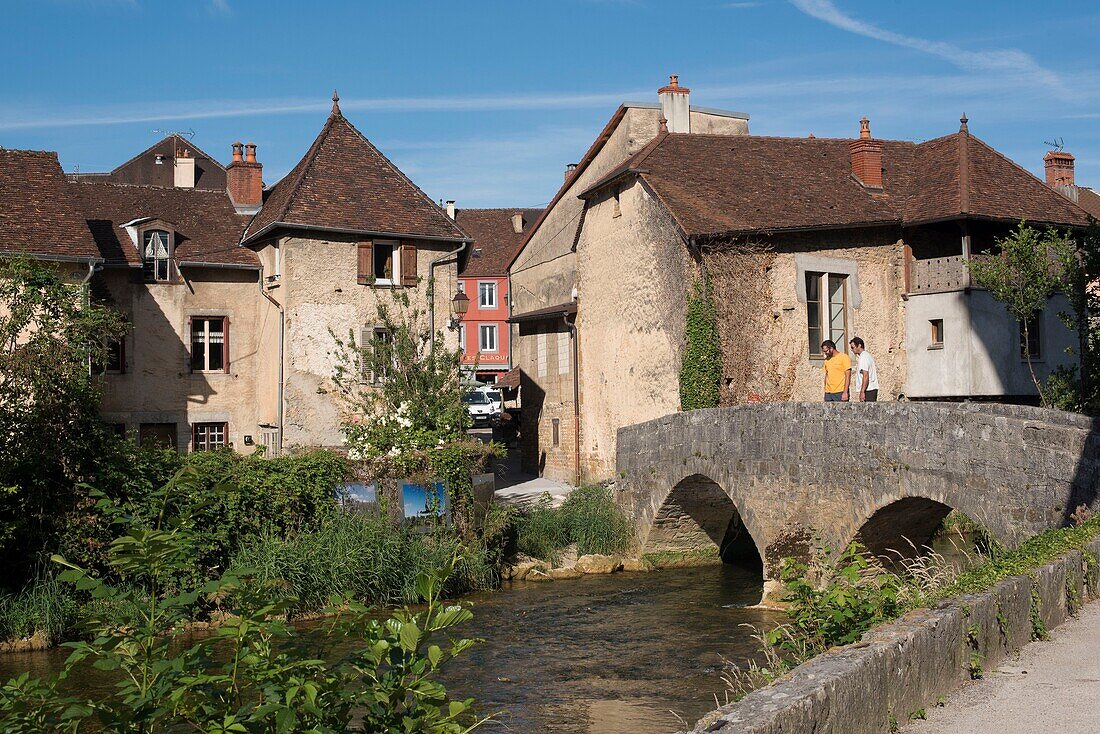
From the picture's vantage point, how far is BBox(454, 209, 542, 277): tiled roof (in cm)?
4900

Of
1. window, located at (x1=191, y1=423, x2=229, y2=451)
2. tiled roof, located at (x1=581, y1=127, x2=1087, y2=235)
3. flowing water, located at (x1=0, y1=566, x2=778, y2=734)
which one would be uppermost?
tiled roof, located at (x1=581, y1=127, x2=1087, y2=235)

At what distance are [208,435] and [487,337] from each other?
92.1 ft

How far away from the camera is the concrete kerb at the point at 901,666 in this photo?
4.12 meters

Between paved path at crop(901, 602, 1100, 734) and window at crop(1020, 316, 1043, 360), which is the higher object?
window at crop(1020, 316, 1043, 360)

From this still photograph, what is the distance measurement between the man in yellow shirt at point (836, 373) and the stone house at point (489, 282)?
3389 centimetres

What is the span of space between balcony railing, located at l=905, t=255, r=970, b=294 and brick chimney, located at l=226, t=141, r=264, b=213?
14364mm

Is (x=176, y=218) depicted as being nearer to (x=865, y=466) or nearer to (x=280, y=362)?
(x=280, y=362)

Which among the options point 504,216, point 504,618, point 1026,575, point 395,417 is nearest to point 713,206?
point 395,417

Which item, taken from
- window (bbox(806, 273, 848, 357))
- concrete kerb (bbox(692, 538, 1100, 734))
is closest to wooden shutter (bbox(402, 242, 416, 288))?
window (bbox(806, 273, 848, 357))

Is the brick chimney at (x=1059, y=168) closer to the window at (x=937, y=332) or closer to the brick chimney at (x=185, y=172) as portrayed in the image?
the window at (x=937, y=332)

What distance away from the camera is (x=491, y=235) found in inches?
1954

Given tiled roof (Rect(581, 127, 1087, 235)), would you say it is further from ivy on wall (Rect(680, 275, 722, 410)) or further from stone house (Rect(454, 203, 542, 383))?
stone house (Rect(454, 203, 542, 383))

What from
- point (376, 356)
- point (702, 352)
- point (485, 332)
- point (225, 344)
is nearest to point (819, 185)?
point (702, 352)

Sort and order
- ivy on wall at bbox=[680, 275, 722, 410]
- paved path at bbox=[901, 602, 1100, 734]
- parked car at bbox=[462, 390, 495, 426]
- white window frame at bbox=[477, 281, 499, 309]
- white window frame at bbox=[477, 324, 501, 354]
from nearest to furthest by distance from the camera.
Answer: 1. paved path at bbox=[901, 602, 1100, 734]
2. ivy on wall at bbox=[680, 275, 722, 410]
3. parked car at bbox=[462, 390, 495, 426]
4. white window frame at bbox=[477, 281, 499, 309]
5. white window frame at bbox=[477, 324, 501, 354]
